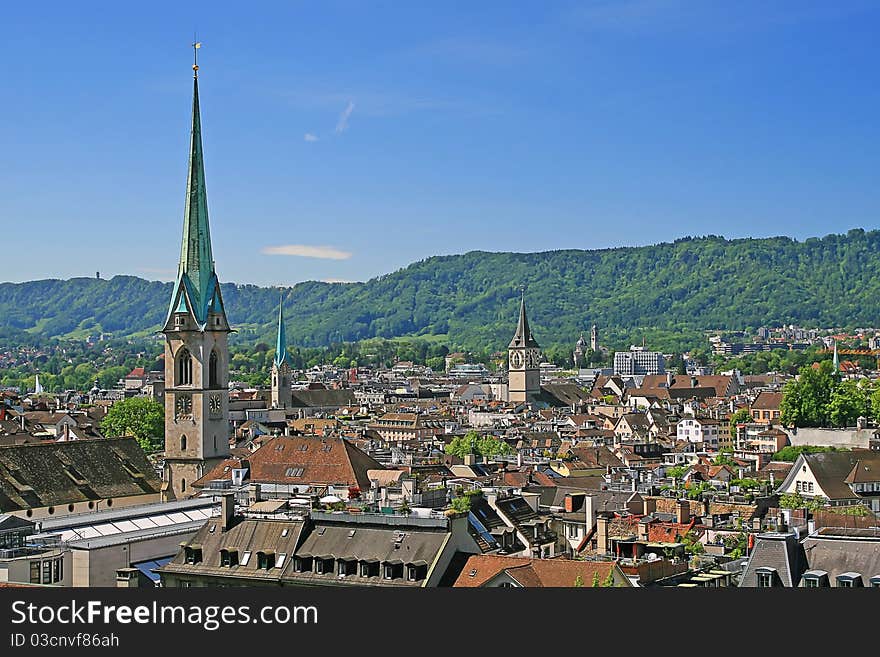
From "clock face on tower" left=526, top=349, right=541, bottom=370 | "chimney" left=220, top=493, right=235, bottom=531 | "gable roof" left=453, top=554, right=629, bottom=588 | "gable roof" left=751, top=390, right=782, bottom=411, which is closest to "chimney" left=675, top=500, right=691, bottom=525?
"gable roof" left=453, top=554, right=629, bottom=588

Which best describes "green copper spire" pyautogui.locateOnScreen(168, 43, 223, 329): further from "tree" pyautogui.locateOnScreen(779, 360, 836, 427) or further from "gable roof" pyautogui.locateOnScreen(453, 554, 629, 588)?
"tree" pyautogui.locateOnScreen(779, 360, 836, 427)

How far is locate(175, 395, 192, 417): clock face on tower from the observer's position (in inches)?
2736

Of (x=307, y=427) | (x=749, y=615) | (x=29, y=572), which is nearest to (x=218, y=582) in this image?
(x=29, y=572)

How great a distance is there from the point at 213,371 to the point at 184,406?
218 cm

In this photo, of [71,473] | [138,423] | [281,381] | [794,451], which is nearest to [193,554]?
[71,473]

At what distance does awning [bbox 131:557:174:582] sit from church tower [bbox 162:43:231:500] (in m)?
27.0

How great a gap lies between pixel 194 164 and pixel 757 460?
135 ft

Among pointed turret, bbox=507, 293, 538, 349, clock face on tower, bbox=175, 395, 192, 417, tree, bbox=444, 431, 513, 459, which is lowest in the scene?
tree, bbox=444, 431, 513, 459

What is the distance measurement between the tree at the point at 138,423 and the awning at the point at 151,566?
6142 cm

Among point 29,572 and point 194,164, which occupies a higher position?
point 194,164

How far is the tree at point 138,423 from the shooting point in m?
104

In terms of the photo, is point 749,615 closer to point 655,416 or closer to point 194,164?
point 194,164

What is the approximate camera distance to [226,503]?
125 ft

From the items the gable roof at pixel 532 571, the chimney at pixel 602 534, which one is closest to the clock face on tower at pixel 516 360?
the chimney at pixel 602 534
